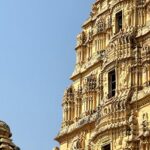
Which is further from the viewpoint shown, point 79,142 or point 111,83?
point 79,142

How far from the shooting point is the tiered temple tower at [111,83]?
29.2 m

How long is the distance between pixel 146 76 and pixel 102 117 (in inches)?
101

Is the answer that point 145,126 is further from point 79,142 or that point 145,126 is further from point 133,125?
point 79,142

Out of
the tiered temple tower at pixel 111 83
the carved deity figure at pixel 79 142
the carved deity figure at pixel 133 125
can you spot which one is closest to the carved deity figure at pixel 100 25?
the tiered temple tower at pixel 111 83

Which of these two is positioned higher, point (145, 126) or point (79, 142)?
point (79, 142)

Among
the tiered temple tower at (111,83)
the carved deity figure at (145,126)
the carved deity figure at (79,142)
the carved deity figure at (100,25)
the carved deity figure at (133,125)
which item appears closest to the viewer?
the carved deity figure at (145,126)

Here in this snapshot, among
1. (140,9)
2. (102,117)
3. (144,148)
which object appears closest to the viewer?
(144,148)

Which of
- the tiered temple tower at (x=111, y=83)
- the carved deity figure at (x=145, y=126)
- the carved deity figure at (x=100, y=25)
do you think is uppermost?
the carved deity figure at (x=100, y=25)

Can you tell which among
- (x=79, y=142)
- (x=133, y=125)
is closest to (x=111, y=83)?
(x=79, y=142)

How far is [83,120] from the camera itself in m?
31.8

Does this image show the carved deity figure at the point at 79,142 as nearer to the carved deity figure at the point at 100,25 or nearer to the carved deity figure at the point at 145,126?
the carved deity figure at the point at 145,126

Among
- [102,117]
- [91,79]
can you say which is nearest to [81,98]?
[91,79]

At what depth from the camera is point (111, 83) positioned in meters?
31.4

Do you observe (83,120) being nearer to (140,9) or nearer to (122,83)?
(122,83)
